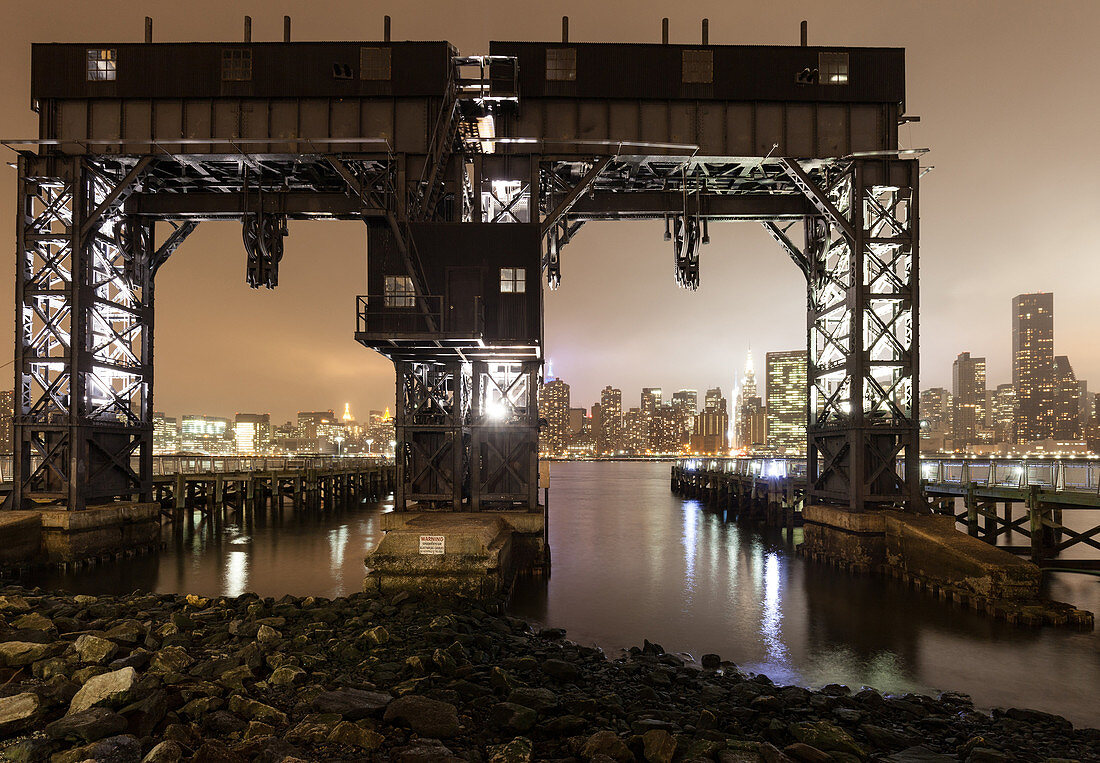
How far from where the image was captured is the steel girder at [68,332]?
21.8 metres

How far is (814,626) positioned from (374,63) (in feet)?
74.2

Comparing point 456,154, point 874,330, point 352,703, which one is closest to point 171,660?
point 352,703

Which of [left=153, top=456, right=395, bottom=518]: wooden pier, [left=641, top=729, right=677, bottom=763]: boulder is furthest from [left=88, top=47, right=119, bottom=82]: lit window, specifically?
[left=641, top=729, right=677, bottom=763]: boulder

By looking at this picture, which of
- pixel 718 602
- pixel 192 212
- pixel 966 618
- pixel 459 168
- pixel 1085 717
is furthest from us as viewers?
pixel 192 212

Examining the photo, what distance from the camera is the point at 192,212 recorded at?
24.2 m

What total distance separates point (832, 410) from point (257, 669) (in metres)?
21.6

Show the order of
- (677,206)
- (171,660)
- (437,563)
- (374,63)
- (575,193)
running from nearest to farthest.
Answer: (171,660) → (437,563) → (575,193) → (374,63) → (677,206)

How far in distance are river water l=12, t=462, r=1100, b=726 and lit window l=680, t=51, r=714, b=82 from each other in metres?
18.0

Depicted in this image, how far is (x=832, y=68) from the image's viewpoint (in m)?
22.4

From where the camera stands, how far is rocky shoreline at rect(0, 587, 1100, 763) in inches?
297

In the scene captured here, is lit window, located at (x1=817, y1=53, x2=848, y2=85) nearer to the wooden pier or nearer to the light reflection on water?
the light reflection on water

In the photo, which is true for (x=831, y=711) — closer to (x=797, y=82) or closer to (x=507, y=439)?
(x=507, y=439)

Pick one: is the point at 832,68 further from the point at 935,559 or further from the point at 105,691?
the point at 105,691

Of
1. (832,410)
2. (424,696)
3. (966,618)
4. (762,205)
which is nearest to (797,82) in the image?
(762,205)
